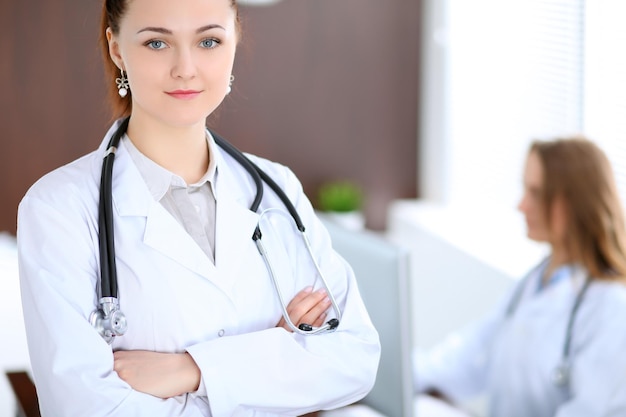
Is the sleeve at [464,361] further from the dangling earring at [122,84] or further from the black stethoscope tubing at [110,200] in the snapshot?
the dangling earring at [122,84]

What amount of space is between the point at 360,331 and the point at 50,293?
28 centimetres

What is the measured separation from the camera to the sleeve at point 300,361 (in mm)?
752

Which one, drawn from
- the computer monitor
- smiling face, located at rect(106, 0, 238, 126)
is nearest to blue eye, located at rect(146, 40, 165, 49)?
smiling face, located at rect(106, 0, 238, 126)

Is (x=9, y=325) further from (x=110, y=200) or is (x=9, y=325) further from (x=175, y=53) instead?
(x=175, y=53)

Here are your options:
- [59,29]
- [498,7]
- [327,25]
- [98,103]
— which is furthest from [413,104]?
[98,103]

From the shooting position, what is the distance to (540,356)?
1675 millimetres

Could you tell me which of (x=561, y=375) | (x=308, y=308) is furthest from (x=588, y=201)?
(x=308, y=308)

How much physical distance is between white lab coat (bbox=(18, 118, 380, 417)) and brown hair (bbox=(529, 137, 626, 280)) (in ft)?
3.22

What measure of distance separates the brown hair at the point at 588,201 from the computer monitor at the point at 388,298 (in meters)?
0.68

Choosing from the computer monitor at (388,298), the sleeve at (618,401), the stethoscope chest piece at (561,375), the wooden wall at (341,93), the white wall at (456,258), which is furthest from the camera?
the wooden wall at (341,93)

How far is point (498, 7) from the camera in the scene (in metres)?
2.28

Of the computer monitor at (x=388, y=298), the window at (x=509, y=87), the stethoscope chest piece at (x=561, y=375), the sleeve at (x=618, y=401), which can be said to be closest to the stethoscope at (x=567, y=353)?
the stethoscope chest piece at (x=561, y=375)

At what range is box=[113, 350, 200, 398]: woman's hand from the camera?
0.72 m

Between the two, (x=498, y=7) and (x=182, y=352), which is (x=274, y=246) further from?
(x=498, y=7)
